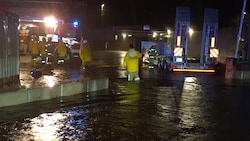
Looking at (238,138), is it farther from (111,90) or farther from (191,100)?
(111,90)

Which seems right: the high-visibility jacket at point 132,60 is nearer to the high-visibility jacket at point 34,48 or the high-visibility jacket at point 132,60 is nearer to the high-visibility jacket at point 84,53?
the high-visibility jacket at point 84,53

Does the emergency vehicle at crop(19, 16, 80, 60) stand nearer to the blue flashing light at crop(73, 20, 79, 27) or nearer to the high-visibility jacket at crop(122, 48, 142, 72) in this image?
→ the blue flashing light at crop(73, 20, 79, 27)

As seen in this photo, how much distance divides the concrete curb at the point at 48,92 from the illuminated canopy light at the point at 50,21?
13.2 m

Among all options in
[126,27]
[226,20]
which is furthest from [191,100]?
[126,27]

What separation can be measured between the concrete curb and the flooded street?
241 mm

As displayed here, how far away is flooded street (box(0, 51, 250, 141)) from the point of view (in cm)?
689

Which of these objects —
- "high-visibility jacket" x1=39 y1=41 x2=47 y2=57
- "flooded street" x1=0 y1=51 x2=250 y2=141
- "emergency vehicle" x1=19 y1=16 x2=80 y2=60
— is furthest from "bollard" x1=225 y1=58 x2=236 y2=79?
"emergency vehicle" x1=19 y1=16 x2=80 y2=60

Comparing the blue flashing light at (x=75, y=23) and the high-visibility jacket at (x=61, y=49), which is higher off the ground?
the blue flashing light at (x=75, y=23)

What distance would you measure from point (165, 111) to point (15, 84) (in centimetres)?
501

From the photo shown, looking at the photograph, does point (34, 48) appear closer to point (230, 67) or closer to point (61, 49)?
point (61, 49)

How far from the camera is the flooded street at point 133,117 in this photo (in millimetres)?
6895

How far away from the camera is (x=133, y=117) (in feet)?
27.7

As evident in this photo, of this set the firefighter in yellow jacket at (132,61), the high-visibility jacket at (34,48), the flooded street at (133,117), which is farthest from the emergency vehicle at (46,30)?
the flooded street at (133,117)

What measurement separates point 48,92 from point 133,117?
3135 millimetres
